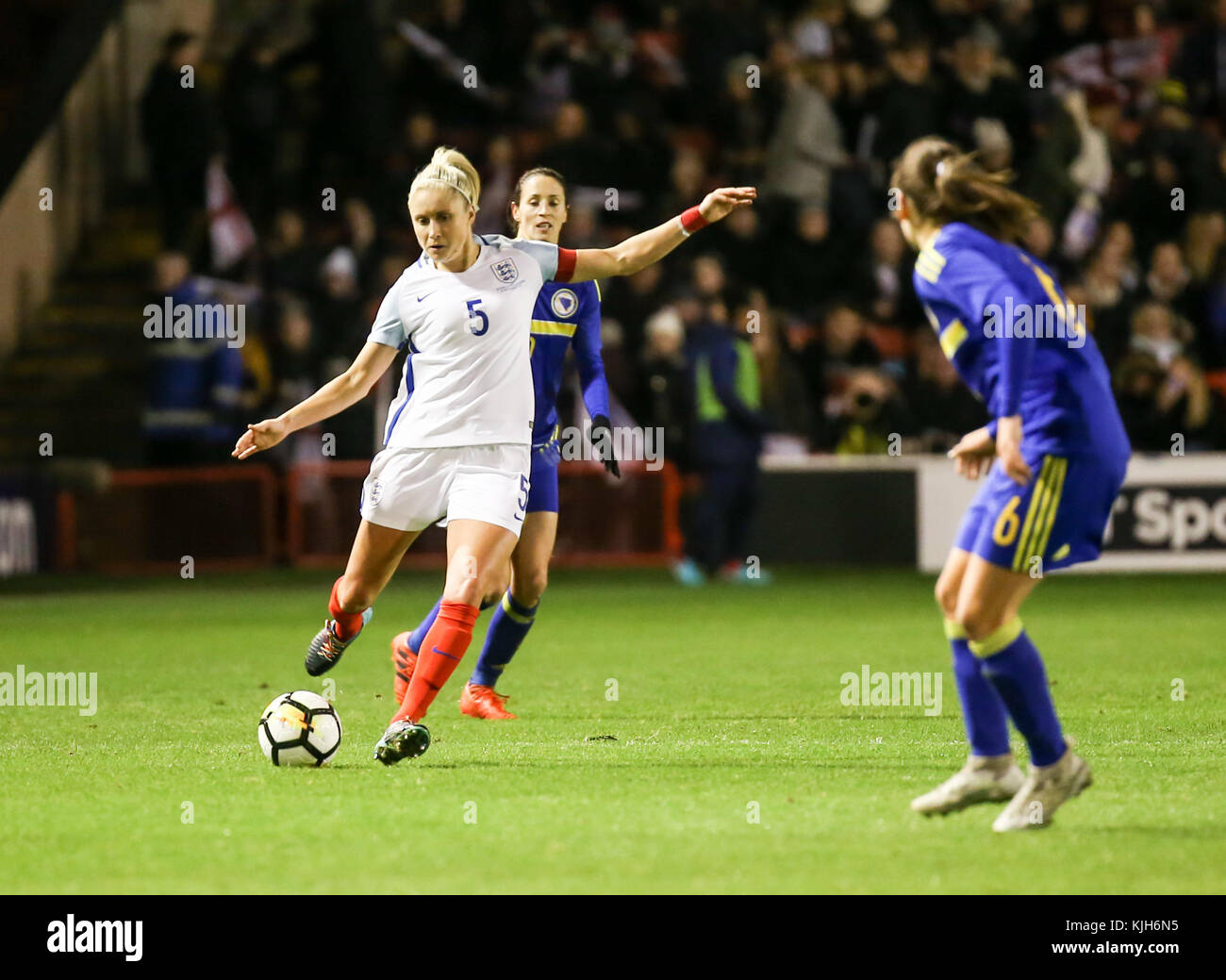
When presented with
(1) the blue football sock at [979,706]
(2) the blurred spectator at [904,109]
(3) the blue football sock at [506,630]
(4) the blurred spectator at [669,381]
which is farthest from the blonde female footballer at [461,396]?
(2) the blurred spectator at [904,109]

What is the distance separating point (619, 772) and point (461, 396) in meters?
1.53

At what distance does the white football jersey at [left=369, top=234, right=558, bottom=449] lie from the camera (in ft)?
25.7

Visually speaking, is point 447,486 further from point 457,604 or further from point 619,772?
point 619,772

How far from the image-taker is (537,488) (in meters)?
9.28

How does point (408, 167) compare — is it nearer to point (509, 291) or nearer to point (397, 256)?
point (397, 256)

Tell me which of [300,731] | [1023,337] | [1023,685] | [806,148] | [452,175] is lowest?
[300,731]

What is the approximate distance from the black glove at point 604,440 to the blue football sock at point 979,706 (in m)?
3.71

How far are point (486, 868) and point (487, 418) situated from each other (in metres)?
2.57

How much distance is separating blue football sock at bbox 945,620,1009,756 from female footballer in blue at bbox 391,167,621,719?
9.97 feet

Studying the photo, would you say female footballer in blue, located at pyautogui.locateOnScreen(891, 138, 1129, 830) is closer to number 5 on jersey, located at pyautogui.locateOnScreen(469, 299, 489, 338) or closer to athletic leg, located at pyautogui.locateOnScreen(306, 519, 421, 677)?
number 5 on jersey, located at pyautogui.locateOnScreen(469, 299, 489, 338)

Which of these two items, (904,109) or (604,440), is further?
(904,109)

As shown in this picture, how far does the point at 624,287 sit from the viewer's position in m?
19.0

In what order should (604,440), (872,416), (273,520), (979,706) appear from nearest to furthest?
1. (979,706)
2. (604,440)
3. (872,416)
4. (273,520)

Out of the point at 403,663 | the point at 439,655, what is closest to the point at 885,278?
the point at 403,663
